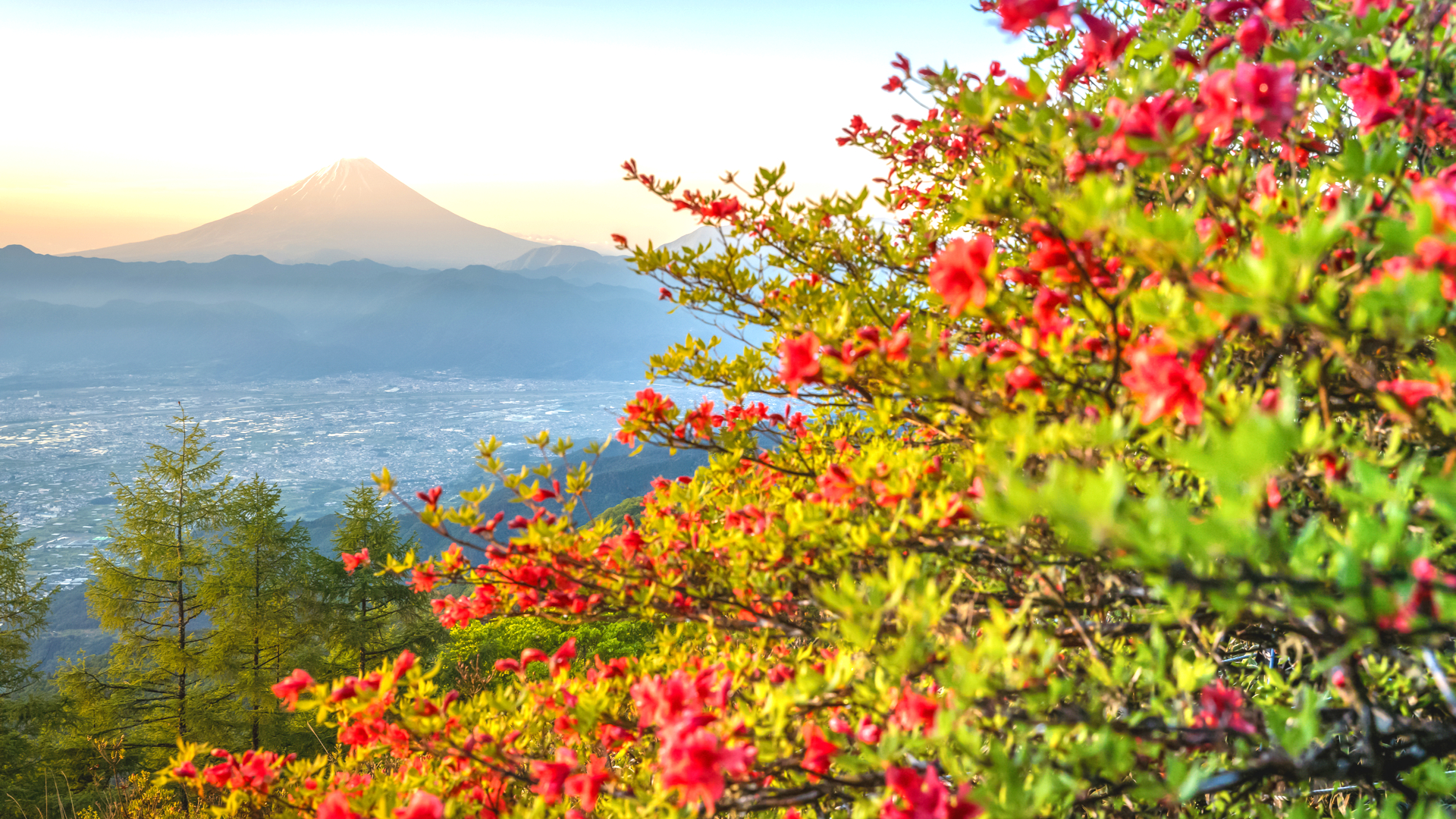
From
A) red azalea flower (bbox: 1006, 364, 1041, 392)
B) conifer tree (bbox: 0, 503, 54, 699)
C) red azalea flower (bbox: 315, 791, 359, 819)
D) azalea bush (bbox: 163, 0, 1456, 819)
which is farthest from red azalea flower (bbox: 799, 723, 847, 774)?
conifer tree (bbox: 0, 503, 54, 699)

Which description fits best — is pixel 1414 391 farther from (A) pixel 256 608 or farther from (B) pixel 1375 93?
(A) pixel 256 608

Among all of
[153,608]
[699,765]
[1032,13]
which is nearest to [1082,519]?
[699,765]

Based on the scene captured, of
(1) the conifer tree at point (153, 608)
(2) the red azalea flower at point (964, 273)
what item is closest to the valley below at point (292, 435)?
(1) the conifer tree at point (153, 608)

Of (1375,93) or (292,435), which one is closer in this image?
(1375,93)

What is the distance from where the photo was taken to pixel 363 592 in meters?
14.7

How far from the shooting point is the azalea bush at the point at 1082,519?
0.92 metres

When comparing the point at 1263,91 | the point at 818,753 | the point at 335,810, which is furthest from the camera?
the point at 335,810

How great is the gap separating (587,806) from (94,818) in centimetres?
A: 732

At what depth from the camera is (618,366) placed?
191 meters

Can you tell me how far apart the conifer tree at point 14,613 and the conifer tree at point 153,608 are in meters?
1.08

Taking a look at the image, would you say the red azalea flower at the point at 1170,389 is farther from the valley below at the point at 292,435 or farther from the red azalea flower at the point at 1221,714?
the valley below at the point at 292,435

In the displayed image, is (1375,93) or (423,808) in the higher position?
(1375,93)

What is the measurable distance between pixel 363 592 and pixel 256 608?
80.3 inches

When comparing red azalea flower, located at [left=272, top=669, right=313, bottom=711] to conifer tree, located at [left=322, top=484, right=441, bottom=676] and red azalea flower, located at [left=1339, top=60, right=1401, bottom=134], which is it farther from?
conifer tree, located at [left=322, top=484, right=441, bottom=676]
